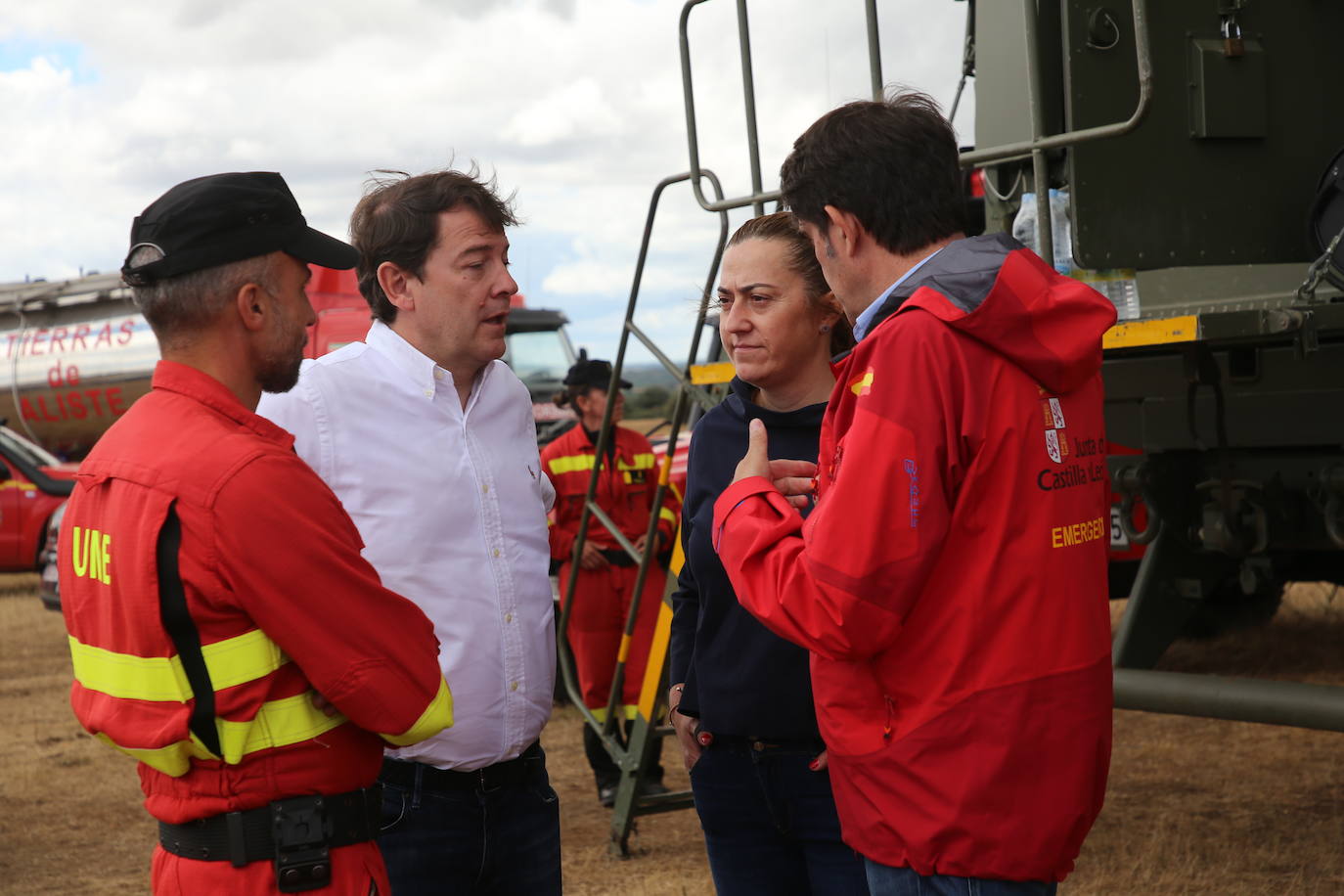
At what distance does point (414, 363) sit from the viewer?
8.46 feet

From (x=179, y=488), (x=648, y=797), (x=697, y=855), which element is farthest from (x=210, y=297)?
(x=697, y=855)

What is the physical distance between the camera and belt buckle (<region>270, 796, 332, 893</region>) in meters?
1.83

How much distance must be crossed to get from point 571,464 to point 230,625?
216 inches

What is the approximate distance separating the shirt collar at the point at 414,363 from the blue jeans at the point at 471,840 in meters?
0.72

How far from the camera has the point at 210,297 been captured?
1.94 m

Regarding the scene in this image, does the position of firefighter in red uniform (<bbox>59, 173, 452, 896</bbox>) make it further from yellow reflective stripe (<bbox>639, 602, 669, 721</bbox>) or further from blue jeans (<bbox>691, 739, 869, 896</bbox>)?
yellow reflective stripe (<bbox>639, 602, 669, 721</bbox>)

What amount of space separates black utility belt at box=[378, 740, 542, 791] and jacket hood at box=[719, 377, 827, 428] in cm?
80

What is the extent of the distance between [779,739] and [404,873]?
708 mm

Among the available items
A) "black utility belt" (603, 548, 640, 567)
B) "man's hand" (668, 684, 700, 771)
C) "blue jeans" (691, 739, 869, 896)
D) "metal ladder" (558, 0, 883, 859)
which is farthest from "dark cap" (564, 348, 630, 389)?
"blue jeans" (691, 739, 869, 896)

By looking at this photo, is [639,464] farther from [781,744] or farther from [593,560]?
[781,744]

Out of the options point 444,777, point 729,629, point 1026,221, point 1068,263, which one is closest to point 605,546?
point 1026,221

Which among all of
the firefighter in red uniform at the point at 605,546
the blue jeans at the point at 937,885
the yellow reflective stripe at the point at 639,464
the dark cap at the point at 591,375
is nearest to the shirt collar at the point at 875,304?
the blue jeans at the point at 937,885

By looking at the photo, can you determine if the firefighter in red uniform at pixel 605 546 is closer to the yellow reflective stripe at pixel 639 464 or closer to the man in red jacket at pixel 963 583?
the yellow reflective stripe at pixel 639 464

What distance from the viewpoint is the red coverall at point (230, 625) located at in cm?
178
